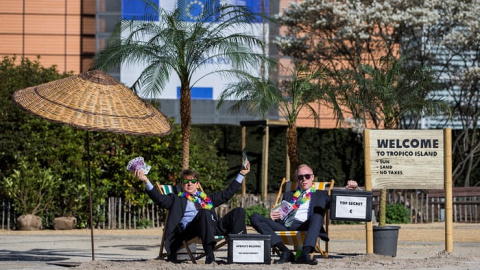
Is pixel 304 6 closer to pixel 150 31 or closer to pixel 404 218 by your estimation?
pixel 404 218

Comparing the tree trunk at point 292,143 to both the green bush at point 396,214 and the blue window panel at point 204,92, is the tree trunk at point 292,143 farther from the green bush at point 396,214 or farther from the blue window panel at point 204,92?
the blue window panel at point 204,92

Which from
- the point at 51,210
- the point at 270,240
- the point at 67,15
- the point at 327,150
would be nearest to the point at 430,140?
the point at 270,240

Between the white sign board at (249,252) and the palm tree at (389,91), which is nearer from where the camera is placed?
the white sign board at (249,252)

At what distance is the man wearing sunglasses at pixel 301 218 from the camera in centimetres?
1091

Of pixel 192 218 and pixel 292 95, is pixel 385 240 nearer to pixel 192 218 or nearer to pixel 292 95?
pixel 192 218

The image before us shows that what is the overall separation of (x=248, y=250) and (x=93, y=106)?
2343mm

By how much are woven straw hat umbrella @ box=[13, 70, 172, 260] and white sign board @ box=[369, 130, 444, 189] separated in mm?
2798

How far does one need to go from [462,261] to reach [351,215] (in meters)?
1.39

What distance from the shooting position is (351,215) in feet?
37.2

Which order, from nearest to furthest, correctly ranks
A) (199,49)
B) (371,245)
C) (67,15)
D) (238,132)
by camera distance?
(371,245) → (199,49) → (238,132) → (67,15)

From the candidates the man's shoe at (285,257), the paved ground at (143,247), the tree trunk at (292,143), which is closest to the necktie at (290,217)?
the man's shoe at (285,257)

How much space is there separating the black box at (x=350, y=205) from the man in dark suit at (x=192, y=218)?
41.6 inches

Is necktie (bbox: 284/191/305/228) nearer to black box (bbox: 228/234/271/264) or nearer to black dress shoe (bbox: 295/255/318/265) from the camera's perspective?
black dress shoe (bbox: 295/255/318/265)

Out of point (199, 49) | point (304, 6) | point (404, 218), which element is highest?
point (304, 6)
